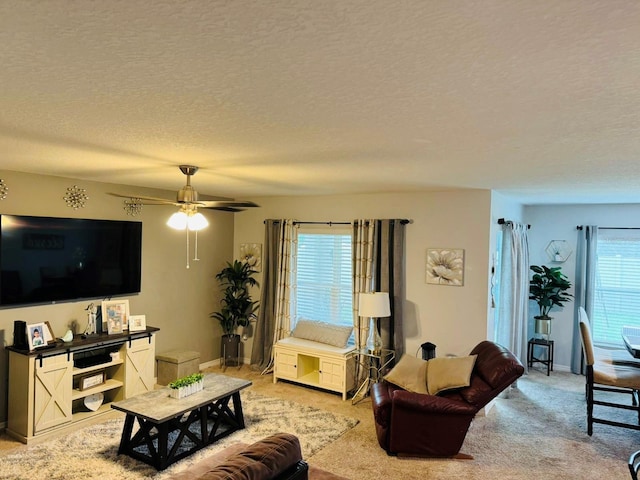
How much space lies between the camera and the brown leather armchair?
12.3ft

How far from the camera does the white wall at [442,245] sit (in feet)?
16.0

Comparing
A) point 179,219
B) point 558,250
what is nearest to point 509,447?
point 179,219

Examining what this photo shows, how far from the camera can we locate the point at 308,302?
628 centimetres

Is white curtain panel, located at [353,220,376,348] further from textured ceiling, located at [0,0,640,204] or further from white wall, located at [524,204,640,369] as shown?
white wall, located at [524,204,640,369]

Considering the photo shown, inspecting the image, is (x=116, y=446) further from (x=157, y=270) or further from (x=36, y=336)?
(x=157, y=270)

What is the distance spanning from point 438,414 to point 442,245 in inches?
78.3

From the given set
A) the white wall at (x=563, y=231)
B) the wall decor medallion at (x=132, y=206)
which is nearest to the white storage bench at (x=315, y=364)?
the wall decor medallion at (x=132, y=206)

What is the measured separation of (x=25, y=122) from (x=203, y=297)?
4.28 meters

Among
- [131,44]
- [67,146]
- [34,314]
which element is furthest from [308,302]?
[131,44]

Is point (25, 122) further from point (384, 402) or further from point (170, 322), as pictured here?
point (170, 322)

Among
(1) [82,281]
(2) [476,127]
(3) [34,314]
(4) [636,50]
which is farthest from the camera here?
(1) [82,281]

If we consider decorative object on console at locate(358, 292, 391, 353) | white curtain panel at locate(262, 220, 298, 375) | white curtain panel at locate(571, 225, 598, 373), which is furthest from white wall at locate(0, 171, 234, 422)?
white curtain panel at locate(571, 225, 598, 373)

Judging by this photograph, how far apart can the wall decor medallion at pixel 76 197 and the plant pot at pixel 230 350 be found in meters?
2.70

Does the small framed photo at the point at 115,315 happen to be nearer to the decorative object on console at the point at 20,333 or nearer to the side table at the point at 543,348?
the decorative object on console at the point at 20,333
